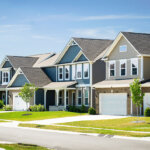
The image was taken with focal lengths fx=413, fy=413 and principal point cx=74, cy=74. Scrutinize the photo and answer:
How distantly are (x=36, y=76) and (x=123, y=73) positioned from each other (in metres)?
15.3

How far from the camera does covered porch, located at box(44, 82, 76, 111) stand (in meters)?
50.1

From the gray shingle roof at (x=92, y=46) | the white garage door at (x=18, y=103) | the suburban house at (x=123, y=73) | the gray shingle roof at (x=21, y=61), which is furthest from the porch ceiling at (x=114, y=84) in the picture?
the gray shingle roof at (x=21, y=61)

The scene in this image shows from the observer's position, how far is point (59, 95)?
53.9 m

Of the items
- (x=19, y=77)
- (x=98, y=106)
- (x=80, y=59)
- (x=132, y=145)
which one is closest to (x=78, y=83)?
(x=80, y=59)

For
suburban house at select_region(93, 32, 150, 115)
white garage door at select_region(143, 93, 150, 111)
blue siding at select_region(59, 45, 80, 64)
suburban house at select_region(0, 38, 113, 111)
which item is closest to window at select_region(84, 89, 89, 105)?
suburban house at select_region(0, 38, 113, 111)

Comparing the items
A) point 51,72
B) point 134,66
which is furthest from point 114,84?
point 51,72

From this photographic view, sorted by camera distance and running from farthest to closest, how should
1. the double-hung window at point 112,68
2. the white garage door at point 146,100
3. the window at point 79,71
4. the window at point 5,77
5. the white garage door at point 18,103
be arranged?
1. the window at point 5,77
2. the white garage door at point 18,103
3. the window at point 79,71
4. the double-hung window at point 112,68
5. the white garage door at point 146,100

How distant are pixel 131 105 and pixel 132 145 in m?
22.5

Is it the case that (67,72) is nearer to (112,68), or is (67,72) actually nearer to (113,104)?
(112,68)

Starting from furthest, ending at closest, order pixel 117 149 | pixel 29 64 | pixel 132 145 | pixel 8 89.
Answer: pixel 29 64 < pixel 8 89 < pixel 132 145 < pixel 117 149

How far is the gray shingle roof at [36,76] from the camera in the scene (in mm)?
54094

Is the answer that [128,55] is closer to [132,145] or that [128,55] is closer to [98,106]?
[98,106]

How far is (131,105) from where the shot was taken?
40188mm

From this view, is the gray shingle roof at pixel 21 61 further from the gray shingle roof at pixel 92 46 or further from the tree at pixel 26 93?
the gray shingle roof at pixel 92 46
